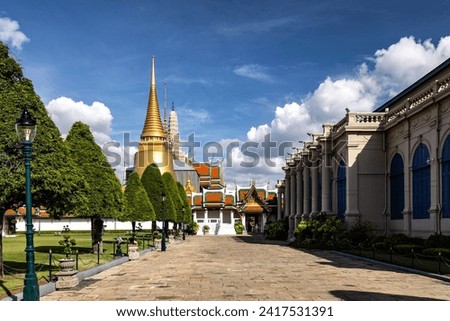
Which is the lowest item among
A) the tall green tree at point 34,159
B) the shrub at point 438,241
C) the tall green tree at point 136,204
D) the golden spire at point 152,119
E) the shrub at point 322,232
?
the shrub at point 322,232

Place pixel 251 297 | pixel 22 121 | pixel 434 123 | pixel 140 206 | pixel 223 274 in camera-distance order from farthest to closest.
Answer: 1. pixel 140 206
2. pixel 434 123
3. pixel 223 274
4. pixel 251 297
5. pixel 22 121

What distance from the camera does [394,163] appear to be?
3494 cm

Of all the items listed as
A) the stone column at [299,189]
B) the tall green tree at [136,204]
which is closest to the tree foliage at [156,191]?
the tall green tree at [136,204]

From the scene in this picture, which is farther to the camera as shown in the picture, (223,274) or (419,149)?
(419,149)

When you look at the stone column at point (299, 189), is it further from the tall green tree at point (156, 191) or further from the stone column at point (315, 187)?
the tall green tree at point (156, 191)

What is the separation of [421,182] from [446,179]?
3.54 m

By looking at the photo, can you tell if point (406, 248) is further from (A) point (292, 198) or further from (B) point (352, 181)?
(A) point (292, 198)

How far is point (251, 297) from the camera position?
14.3 m

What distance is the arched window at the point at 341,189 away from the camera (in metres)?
38.9

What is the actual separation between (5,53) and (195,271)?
1125 centimetres

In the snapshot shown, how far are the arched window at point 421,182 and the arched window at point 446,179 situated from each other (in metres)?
1.85
